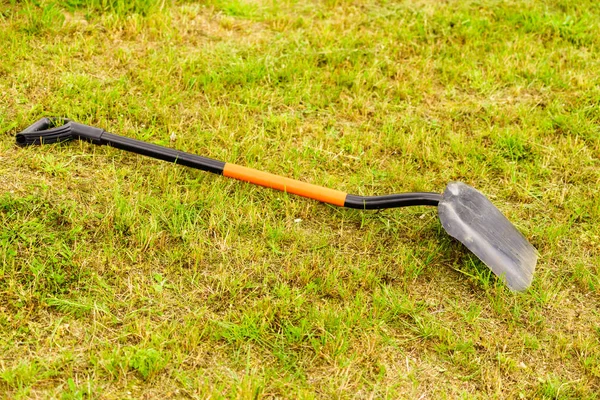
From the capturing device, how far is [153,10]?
466 centimetres

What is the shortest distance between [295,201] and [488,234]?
96cm

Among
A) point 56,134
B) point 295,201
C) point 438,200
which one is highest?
point 56,134

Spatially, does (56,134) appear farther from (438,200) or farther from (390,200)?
(438,200)

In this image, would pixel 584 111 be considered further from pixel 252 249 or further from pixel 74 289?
pixel 74 289

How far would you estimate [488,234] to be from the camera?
3143mm

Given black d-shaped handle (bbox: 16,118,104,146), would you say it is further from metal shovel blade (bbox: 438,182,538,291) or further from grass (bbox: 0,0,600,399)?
metal shovel blade (bbox: 438,182,538,291)

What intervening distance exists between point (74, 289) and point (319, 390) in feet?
3.70

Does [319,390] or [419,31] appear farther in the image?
[419,31]

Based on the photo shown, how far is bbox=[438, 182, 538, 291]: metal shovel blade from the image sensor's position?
3.06 meters

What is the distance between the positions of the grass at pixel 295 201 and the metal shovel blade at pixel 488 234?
8 cm

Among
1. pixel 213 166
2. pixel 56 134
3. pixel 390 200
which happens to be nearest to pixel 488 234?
pixel 390 200

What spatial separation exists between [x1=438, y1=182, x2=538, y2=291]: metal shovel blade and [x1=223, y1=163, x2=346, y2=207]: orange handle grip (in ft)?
1.68

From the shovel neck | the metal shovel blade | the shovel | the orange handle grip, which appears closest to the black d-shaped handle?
the shovel

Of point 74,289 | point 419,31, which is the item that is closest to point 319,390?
point 74,289
